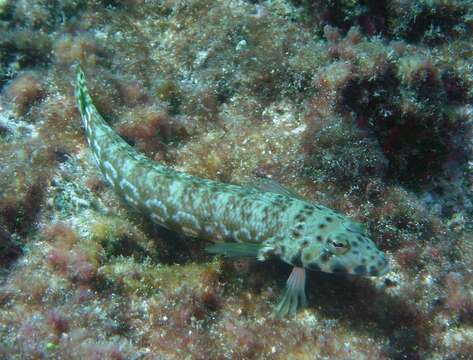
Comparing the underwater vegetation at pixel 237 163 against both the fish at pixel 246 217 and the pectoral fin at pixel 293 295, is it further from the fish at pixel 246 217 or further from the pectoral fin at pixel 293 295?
the fish at pixel 246 217

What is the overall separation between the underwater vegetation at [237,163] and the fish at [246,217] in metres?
0.35

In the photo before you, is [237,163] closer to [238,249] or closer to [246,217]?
[246,217]

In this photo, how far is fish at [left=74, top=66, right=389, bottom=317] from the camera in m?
4.03

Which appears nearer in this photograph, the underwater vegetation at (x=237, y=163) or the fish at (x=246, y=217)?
the fish at (x=246, y=217)

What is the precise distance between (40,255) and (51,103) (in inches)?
96.7

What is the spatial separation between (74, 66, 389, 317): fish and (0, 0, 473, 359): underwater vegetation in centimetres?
35

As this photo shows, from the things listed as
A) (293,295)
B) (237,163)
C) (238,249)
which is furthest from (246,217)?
(237,163)

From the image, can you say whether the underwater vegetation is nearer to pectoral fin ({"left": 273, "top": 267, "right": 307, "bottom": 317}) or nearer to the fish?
pectoral fin ({"left": 273, "top": 267, "right": 307, "bottom": 317})

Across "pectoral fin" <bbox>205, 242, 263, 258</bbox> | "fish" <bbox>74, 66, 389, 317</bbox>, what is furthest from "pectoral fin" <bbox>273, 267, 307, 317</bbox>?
"pectoral fin" <bbox>205, 242, 263, 258</bbox>

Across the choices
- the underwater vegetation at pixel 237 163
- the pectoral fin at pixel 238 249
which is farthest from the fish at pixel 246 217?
the underwater vegetation at pixel 237 163

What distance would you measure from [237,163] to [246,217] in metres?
1.25

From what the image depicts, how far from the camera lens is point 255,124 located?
5.77 m

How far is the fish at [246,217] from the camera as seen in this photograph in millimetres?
4027

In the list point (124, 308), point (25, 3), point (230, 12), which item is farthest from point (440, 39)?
point (25, 3)
